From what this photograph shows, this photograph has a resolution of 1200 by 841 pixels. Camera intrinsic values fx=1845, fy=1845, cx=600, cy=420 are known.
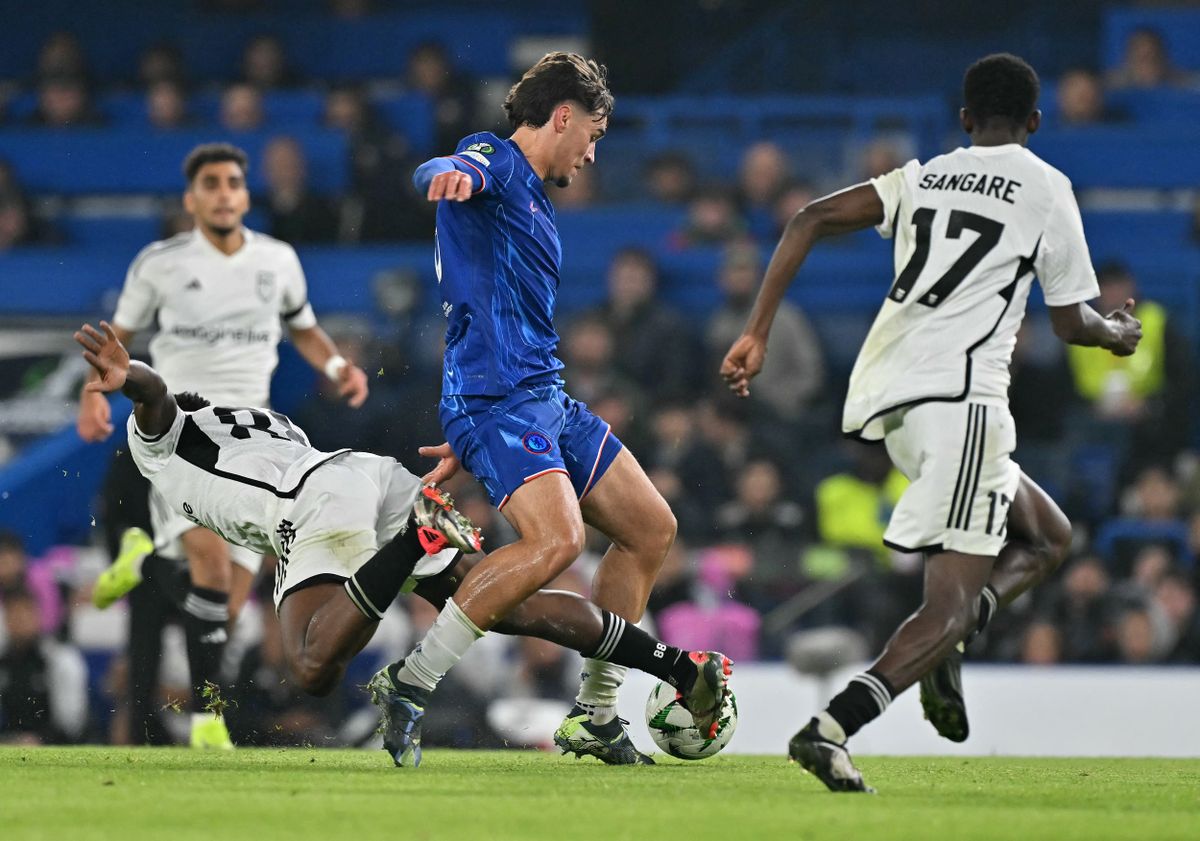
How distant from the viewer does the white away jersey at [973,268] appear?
5.23 metres

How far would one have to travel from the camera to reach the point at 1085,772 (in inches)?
244

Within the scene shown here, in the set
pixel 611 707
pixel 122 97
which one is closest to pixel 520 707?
pixel 611 707

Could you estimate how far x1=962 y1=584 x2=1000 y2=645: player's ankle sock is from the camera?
5367 mm

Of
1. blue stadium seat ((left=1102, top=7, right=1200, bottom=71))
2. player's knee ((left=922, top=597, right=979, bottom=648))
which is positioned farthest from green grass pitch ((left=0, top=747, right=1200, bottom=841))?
blue stadium seat ((left=1102, top=7, right=1200, bottom=71))

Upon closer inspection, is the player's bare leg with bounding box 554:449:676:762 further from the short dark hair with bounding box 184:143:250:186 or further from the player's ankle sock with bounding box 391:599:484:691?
the short dark hair with bounding box 184:143:250:186

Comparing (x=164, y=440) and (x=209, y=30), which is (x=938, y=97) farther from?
(x=164, y=440)

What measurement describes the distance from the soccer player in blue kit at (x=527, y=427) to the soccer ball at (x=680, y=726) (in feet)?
0.48

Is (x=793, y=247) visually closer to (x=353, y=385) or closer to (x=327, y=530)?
(x=327, y=530)

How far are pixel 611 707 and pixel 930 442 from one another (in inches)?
60.0

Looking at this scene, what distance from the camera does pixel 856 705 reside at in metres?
4.85

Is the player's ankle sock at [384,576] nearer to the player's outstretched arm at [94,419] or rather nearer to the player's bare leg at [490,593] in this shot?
the player's bare leg at [490,593]

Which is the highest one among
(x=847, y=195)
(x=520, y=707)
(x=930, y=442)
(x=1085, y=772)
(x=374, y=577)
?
(x=847, y=195)

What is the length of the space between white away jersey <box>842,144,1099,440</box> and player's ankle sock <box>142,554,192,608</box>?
3749 millimetres

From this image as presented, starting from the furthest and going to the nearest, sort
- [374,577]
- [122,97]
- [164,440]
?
[122,97]
[164,440]
[374,577]
